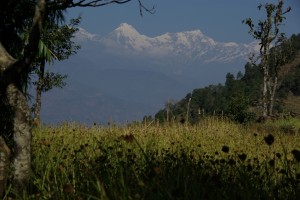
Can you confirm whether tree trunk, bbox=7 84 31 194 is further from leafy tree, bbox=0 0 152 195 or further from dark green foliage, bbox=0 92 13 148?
dark green foliage, bbox=0 92 13 148

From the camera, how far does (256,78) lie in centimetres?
11625

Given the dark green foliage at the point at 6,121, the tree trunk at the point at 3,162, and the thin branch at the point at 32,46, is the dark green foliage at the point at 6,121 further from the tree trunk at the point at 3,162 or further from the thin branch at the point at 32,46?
the thin branch at the point at 32,46

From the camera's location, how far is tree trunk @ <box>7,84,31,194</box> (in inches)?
226

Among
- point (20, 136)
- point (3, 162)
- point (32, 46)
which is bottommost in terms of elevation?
point (3, 162)

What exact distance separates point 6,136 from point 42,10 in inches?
158

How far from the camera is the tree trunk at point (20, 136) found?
5.75 meters

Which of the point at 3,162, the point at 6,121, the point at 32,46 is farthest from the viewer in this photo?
the point at 6,121

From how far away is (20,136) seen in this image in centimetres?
578

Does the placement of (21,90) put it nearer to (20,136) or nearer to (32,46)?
(20,136)

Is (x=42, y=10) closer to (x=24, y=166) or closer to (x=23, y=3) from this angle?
(x=24, y=166)

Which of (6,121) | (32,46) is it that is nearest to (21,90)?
(32,46)

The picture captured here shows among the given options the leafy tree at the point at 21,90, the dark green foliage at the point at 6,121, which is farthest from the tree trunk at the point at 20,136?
Result: the dark green foliage at the point at 6,121

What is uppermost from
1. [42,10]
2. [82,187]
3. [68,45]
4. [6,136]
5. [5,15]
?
[68,45]

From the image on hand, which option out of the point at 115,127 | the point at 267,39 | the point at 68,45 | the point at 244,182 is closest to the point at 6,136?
the point at 244,182
